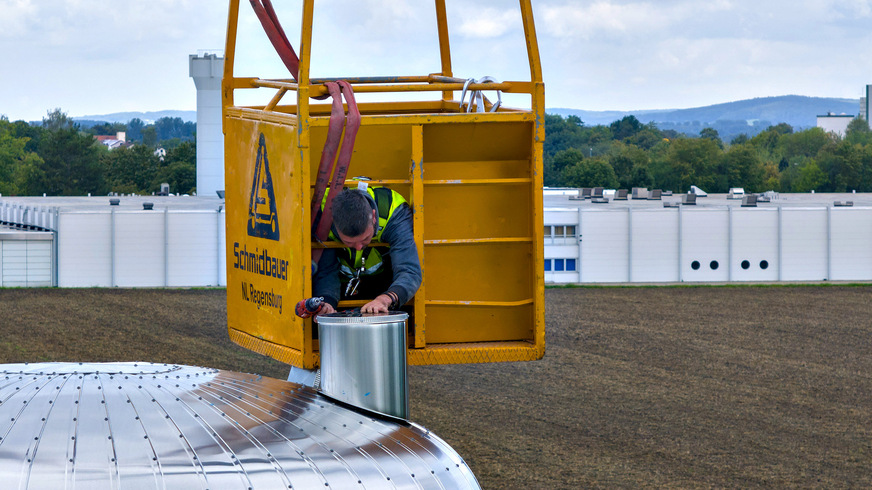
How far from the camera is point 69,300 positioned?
3294cm

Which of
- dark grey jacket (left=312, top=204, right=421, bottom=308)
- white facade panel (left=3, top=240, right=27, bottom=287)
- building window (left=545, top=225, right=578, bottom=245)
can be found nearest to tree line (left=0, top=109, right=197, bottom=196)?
white facade panel (left=3, top=240, right=27, bottom=287)

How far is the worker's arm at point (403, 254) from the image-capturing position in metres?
6.60

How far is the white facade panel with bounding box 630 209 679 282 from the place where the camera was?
38406 mm

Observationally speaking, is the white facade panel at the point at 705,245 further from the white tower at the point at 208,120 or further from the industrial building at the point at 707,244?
the white tower at the point at 208,120

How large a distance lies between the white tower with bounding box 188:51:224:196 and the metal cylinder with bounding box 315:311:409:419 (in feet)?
169

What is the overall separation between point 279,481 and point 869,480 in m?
11.1

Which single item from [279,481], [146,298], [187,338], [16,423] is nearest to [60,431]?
[16,423]

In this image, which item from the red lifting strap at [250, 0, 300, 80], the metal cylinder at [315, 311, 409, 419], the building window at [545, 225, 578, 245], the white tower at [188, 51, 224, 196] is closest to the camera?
the metal cylinder at [315, 311, 409, 419]

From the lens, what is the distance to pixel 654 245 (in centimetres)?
3878

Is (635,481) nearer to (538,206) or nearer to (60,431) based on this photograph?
(538,206)

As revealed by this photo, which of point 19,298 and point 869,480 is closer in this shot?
point 869,480

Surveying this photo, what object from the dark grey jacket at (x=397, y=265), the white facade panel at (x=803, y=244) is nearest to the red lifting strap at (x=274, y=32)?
the dark grey jacket at (x=397, y=265)

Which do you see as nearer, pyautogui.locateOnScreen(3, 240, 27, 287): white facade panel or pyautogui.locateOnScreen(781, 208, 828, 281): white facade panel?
pyautogui.locateOnScreen(3, 240, 27, 287): white facade panel

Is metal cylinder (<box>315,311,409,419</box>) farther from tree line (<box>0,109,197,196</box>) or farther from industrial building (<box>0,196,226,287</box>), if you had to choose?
tree line (<box>0,109,197,196</box>)
